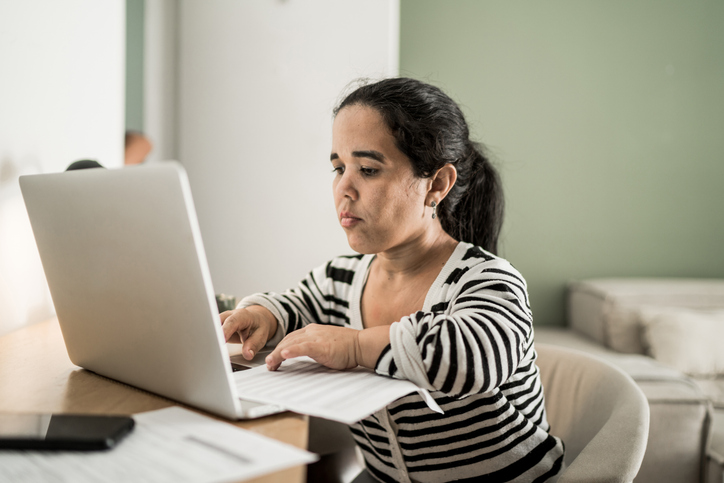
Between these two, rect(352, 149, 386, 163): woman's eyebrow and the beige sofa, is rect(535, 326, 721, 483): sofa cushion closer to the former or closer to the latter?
the beige sofa

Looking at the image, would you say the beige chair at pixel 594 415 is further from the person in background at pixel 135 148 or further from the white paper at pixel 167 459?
the person in background at pixel 135 148

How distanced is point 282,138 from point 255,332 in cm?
118

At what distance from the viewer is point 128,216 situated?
48 centimetres

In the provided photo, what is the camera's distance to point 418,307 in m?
0.87

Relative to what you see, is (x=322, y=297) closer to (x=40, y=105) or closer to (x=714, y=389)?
(x=40, y=105)

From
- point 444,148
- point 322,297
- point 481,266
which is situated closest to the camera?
point 481,266

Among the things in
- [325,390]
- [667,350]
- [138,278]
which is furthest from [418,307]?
[667,350]

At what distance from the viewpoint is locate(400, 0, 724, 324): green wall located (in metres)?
2.49

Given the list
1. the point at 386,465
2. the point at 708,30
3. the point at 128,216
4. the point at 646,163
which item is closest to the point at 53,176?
the point at 128,216

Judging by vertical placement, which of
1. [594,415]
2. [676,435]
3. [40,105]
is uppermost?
[40,105]

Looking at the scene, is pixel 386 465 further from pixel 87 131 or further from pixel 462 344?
pixel 87 131

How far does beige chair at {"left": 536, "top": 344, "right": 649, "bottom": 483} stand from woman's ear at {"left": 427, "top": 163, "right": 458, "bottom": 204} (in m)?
0.43

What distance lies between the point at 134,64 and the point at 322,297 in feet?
3.61

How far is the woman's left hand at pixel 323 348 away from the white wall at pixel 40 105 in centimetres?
58
